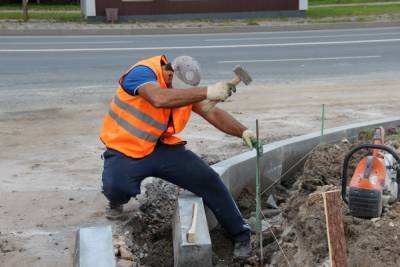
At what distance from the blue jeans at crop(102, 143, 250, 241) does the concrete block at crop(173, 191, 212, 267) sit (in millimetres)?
175

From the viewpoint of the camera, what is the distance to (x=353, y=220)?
186 inches

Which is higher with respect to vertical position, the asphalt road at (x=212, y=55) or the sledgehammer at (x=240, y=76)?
the sledgehammer at (x=240, y=76)

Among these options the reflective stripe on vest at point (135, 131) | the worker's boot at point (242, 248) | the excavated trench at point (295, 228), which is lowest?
the worker's boot at point (242, 248)

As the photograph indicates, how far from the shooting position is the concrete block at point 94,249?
4.08 m

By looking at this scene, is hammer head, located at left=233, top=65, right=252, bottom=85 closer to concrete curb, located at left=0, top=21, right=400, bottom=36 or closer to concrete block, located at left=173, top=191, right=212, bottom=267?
concrete block, located at left=173, top=191, right=212, bottom=267

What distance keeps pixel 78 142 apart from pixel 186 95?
339 centimetres

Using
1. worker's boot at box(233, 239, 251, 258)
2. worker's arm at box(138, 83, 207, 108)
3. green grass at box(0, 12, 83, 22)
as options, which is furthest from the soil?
green grass at box(0, 12, 83, 22)

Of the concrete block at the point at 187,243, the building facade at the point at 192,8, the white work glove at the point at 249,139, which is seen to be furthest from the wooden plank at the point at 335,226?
the building facade at the point at 192,8

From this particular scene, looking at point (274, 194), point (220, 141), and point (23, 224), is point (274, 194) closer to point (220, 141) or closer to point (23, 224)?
point (220, 141)

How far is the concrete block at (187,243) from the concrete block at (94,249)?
490mm

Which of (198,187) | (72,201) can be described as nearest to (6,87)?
(72,201)

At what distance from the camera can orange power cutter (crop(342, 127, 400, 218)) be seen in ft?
14.4

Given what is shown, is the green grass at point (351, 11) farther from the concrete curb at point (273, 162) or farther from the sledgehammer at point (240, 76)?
the sledgehammer at point (240, 76)

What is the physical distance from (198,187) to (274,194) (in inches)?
61.9
